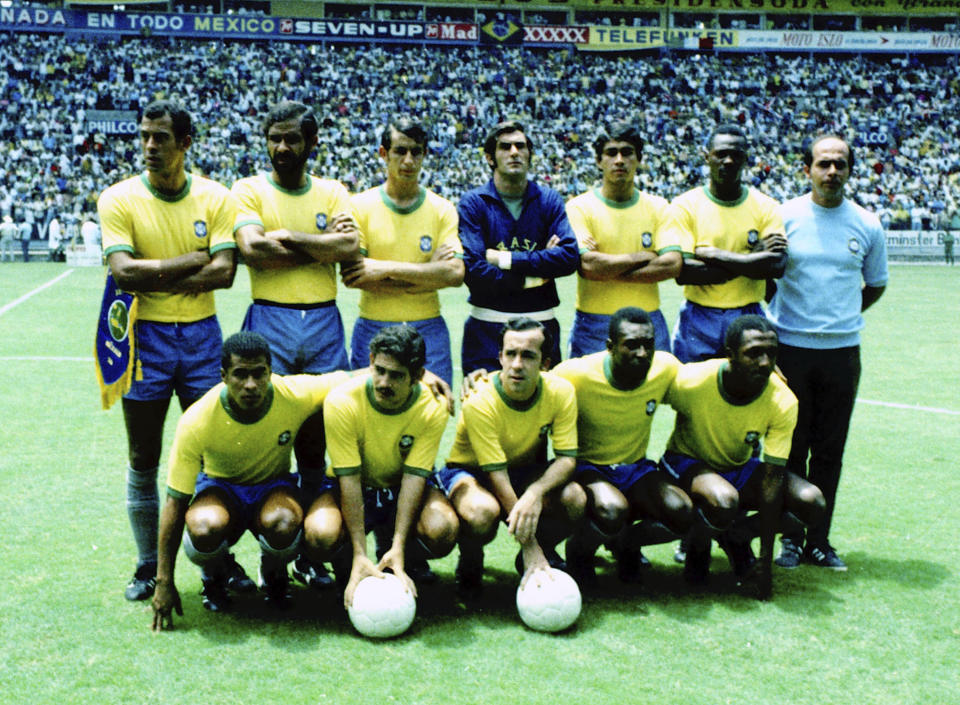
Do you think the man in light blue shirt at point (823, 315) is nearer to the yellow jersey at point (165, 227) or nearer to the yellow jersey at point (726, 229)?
the yellow jersey at point (726, 229)

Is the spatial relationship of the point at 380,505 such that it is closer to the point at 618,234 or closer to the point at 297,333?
the point at 297,333

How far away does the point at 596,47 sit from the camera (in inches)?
1914

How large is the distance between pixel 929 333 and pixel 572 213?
11.5 m

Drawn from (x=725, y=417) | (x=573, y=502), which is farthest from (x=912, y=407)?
(x=573, y=502)

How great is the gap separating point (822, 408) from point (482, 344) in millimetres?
1991

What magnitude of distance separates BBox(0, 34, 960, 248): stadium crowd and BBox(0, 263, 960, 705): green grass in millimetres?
29348

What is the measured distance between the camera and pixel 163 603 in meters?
4.40

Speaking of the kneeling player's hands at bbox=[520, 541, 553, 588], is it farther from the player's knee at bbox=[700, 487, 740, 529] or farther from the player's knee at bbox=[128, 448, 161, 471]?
the player's knee at bbox=[128, 448, 161, 471]

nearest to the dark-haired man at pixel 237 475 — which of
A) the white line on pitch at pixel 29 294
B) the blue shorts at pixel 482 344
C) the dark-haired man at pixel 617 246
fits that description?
the blue shorts at pixel 482 344

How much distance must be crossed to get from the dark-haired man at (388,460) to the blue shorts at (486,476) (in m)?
0.13

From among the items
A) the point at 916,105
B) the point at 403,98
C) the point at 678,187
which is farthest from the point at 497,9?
the point at 916,105

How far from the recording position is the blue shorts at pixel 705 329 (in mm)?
5594

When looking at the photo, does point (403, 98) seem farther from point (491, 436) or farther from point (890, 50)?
point (491, 436)

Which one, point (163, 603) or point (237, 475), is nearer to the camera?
point (163, 603)
